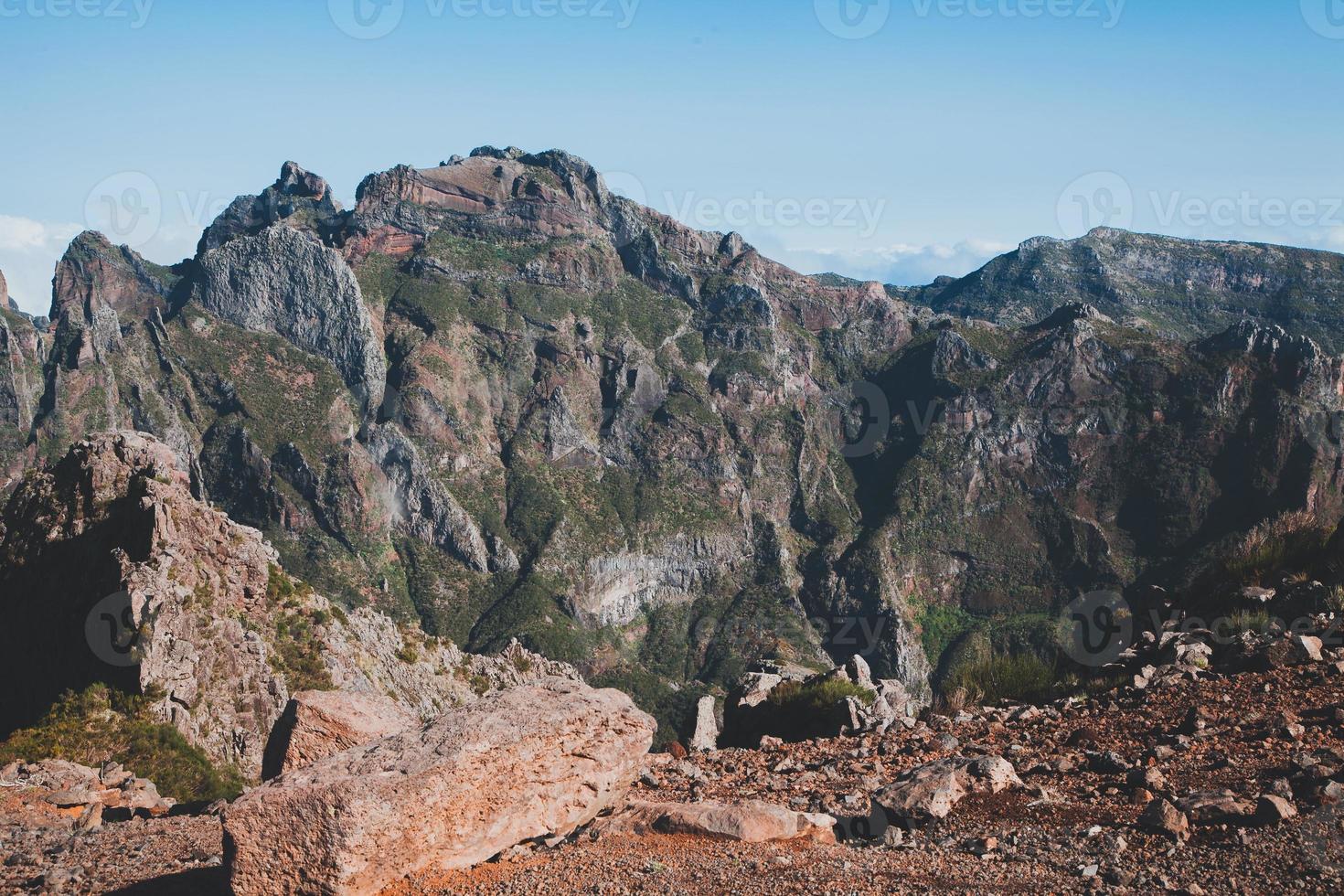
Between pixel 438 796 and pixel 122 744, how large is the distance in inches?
917

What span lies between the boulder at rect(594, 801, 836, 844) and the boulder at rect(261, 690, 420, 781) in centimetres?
564

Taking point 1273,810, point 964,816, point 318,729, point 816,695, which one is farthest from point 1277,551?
point 318,729

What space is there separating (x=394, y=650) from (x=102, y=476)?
48.8 feet

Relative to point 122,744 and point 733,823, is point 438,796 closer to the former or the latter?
point 733,823

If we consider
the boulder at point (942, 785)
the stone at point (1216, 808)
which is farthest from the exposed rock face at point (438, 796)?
the stone at point (1216, 808)

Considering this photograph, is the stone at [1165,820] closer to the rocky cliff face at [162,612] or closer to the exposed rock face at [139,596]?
the rocky cliff face at [162,612]

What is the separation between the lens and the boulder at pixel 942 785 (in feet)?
41.1

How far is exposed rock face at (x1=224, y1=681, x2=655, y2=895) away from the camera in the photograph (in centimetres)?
1108

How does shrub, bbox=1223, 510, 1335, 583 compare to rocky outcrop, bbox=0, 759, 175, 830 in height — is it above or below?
above

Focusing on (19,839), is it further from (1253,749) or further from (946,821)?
(1253,749)

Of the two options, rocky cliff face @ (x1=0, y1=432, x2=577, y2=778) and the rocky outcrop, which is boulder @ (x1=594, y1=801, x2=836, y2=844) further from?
rocky cliff face @ (x1=0, y1=432, x2=577, y2=778)

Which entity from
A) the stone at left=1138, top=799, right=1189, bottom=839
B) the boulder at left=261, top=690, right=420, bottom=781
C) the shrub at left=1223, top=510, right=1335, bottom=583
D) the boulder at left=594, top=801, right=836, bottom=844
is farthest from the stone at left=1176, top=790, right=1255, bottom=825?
the boulder at left=261, top=690, right=420, bottom=781

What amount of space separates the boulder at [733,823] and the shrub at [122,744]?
1861 centimetres

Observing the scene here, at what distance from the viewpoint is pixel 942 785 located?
1277cm
